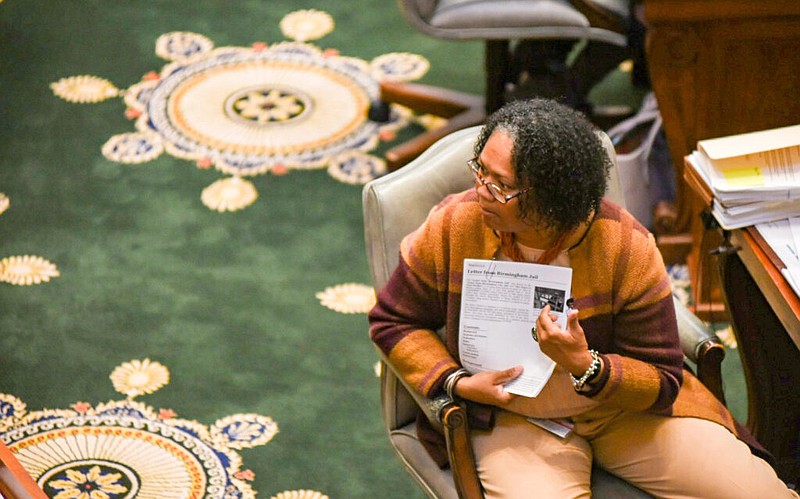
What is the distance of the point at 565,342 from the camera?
185cm

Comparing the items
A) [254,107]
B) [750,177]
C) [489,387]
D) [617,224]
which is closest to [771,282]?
[750,177]

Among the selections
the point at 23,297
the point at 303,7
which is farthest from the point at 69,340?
the point at 303,7

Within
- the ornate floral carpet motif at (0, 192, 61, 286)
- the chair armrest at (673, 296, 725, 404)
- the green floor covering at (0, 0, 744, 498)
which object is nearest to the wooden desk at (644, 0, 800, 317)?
the green floor covering at (0, 0, 744, 498)

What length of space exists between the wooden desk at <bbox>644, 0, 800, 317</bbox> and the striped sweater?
94 centimetres

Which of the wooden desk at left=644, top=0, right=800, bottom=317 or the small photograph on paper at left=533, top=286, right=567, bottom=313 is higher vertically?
the wooden desk at left=644, top=0, right=800, bottom=317

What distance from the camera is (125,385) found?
9.28 feet

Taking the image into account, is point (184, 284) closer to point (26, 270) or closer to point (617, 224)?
point (26, 270)

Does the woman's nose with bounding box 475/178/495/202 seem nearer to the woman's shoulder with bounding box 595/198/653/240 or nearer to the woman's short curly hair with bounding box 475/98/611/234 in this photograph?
the woman's short curly hair with bounding box 475/98/611/234

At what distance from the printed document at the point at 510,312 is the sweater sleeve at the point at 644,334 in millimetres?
113

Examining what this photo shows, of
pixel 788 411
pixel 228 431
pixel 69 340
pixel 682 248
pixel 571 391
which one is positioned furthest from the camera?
pixel 682 248

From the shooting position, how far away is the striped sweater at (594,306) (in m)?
1.93

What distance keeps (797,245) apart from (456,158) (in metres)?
0.65

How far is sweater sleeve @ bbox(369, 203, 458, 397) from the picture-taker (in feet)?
6.49

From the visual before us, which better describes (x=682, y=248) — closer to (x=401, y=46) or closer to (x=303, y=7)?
(x=401, y=46)
